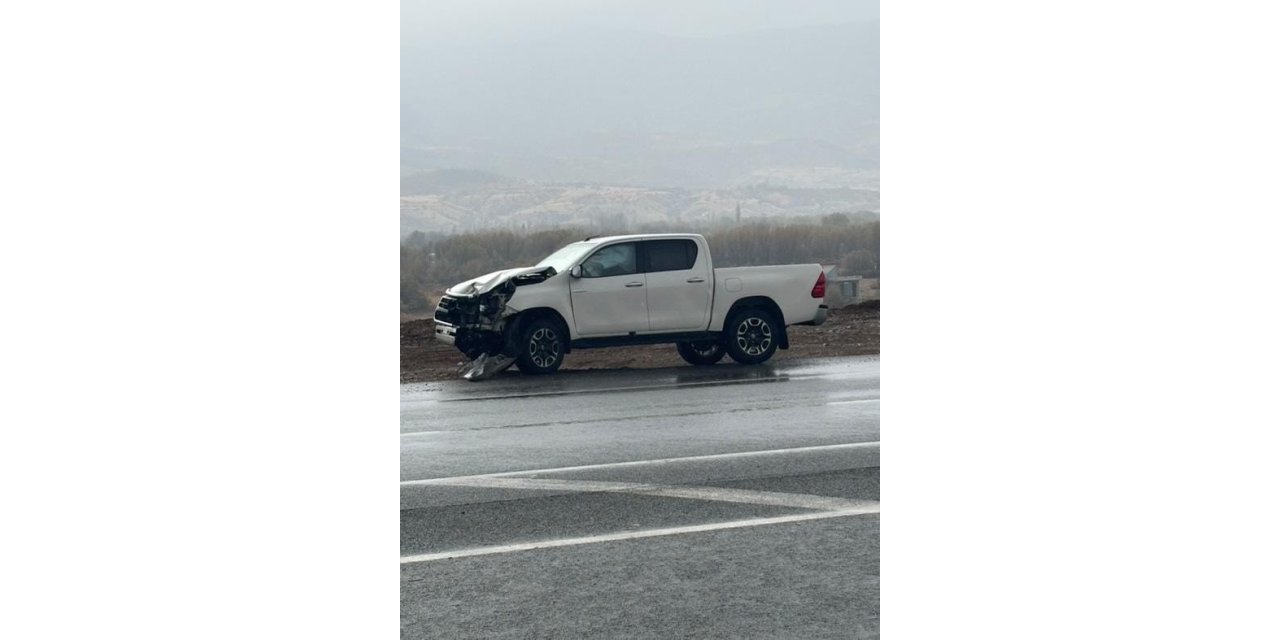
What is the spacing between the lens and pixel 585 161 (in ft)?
129

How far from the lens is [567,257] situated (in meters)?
15.0

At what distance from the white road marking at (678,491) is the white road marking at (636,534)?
14 centimetres

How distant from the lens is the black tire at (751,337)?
1512 centimetres

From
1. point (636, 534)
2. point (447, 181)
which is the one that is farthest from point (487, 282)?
point (447, 181)

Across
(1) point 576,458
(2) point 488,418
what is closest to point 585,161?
(2) point 488,418

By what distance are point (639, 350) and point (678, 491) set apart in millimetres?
10663

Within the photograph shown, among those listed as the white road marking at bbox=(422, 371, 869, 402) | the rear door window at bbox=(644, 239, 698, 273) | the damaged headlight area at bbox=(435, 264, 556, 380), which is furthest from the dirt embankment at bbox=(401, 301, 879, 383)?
the white road marking at bbox=(422, 371, 869, 402)

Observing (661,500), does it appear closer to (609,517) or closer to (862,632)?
(609,517)

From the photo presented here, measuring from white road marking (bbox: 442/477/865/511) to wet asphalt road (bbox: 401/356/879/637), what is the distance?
16 millimetres

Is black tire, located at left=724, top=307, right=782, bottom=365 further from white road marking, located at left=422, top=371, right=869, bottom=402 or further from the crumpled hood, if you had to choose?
the crumpled hood

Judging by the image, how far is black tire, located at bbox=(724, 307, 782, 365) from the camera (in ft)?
49.6

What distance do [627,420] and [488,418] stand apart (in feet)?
4.04

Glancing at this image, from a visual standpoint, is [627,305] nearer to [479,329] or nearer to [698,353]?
[698,353]

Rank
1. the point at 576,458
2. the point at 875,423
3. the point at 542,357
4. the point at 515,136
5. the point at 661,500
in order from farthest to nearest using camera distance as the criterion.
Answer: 1. the point at 515,136
2. the point at 542,357
3. the point at 875,423
4. the point at 576,458
5. the point at 661,500
